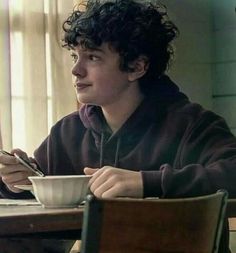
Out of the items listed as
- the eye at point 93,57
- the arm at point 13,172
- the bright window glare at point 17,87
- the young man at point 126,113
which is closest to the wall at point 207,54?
the bright window glare at point 17,87

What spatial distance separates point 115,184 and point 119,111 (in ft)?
2.11

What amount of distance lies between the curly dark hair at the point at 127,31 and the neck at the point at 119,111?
3.0 inches

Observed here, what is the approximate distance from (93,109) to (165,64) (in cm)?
26

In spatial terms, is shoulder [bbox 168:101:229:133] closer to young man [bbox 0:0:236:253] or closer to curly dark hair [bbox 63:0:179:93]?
young man [bbox 0:0:236:253]

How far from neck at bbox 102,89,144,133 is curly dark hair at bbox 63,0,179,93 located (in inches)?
3.0

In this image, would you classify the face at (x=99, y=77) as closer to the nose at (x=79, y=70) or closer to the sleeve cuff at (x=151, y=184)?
the nose at (x=79, y=70)

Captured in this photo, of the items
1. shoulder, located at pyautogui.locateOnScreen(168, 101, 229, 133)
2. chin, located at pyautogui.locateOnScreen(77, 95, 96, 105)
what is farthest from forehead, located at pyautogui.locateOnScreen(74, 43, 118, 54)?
shoulder, located at pyautogui.locateOnScreen(168, 101, 229, 133)

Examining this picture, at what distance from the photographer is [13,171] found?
1768mm

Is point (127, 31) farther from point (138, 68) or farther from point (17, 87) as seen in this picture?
point (17, 87)

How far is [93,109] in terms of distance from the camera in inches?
80.2

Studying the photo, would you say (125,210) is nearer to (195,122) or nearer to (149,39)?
(195,122)

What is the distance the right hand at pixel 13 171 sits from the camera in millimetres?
1744

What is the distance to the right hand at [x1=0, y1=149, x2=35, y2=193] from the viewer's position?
1.74 m

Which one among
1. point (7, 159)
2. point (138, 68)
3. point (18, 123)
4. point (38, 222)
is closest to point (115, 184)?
point (38, 222)
